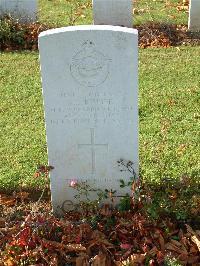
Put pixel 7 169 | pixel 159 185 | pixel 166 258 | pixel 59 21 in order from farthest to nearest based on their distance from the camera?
pixel 59 21
pixel 7 169
pixel 159 185
pixel 166 258

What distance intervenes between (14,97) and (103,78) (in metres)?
3.22

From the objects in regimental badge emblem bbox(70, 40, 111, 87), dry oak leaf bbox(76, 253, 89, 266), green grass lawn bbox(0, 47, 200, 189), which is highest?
regimental badge emblem bbox(70, 40, 111, 87)

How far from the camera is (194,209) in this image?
4539 millimetres

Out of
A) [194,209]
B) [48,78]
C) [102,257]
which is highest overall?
[48,78]

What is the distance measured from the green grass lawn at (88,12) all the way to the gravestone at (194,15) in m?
0.57

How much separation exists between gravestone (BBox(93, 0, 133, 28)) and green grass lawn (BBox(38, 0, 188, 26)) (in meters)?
0.46

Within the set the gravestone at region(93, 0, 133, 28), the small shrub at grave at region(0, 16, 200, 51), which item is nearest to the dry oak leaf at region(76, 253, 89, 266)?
the small shrub at grave at region(0, 16, 200, 51)

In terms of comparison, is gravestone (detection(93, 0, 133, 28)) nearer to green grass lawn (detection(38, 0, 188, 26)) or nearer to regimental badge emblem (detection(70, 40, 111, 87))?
green grass lawn (detection(38, 0, 188, 26))

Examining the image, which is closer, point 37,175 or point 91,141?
point 91,141

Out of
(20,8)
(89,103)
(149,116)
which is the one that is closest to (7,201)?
(89,103)

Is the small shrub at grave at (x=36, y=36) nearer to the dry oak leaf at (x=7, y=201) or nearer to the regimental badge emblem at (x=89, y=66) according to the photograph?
the dry oak leaf at (x=7, y=201)

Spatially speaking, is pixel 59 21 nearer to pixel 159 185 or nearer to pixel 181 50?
pixel 181 50

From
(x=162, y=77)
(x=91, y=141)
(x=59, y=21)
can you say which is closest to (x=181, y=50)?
(x=162, y=77)

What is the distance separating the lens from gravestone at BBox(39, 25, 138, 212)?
4.16 meters
